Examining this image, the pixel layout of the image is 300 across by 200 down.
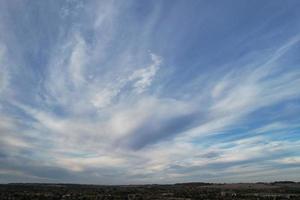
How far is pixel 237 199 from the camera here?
109625 mm

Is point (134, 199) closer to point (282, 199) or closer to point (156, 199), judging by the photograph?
point (156, 199)

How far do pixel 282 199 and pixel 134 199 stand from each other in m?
47.5

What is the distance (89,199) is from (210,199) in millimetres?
40767

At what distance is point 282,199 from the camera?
107 metres

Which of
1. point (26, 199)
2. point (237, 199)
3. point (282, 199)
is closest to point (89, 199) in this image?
point (26, 199)

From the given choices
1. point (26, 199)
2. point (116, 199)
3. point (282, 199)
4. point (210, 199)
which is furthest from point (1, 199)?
point (282, 199)

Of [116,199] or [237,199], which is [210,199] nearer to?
[237,199]

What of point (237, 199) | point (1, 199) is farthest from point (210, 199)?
point (1, 199)

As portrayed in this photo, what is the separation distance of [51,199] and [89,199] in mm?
12495

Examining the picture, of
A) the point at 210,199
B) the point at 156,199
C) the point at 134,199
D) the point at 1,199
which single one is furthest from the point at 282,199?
the point at 1,199

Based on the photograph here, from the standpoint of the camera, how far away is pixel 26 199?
112m

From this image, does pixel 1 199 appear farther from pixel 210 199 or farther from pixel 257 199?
pixel 257 199

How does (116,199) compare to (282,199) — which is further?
(116,199)

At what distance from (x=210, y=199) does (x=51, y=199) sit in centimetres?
5256
